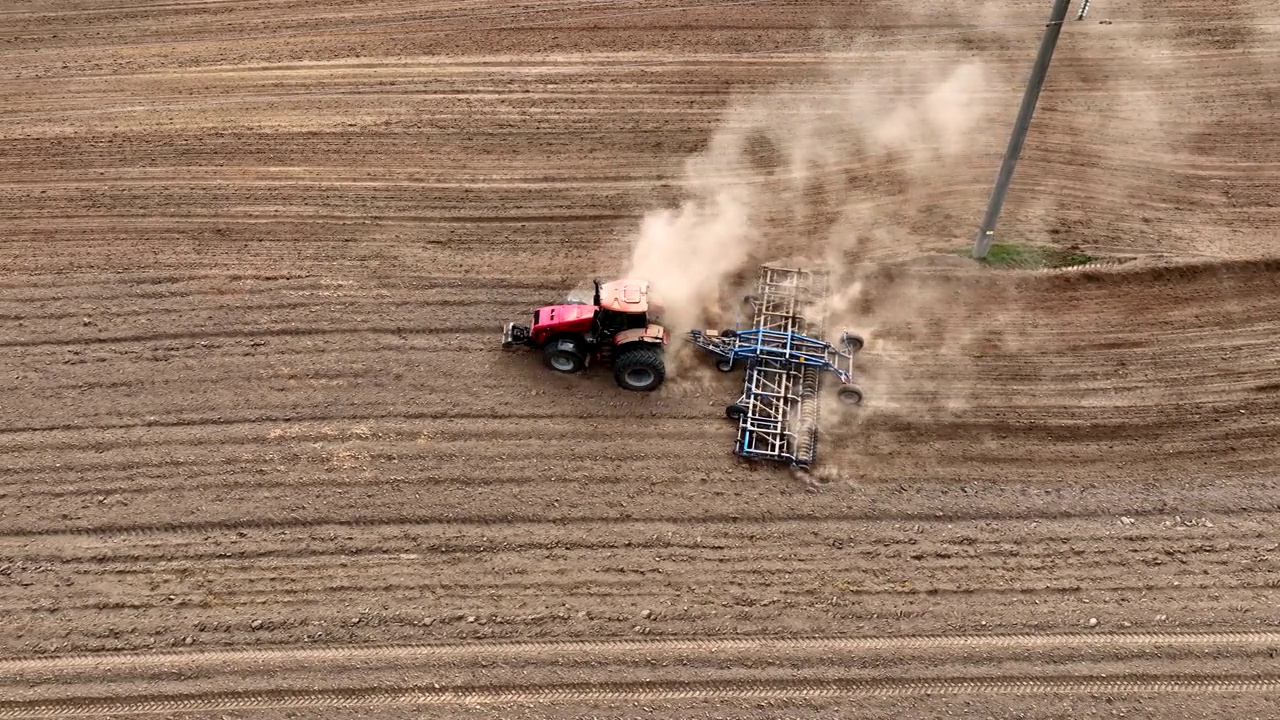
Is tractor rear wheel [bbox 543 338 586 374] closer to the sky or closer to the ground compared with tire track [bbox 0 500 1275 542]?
closer to the sky

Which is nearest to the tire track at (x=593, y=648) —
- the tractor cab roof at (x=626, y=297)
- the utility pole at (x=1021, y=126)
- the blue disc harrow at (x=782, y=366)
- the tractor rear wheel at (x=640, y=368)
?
the blue disc harrow at (x=782, y=366)

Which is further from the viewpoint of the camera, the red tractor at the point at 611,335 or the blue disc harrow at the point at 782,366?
the red tractor at the point at 611,335

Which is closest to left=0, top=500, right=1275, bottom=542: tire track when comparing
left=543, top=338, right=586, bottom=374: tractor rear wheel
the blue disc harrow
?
the blue disc harrow

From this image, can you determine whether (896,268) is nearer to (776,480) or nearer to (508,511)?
(776,480)

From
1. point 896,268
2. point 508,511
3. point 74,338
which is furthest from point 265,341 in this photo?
point 896,268

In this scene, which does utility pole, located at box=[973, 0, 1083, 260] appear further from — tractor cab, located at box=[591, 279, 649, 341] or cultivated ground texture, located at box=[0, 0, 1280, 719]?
tractor cab, located at box=[591, 279, 649, 341]

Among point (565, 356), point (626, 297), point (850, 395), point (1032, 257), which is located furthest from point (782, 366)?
point (1032, 257)

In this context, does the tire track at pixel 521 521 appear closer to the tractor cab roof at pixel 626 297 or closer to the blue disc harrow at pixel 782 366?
the blue disc harrow at pixel 782 366
